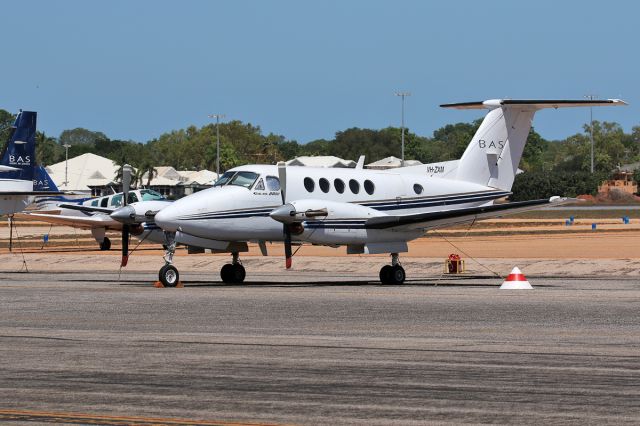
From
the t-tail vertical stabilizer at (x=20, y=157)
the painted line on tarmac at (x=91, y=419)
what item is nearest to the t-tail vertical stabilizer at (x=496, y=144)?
the t-tail vertical stabilizer at (x=20, y=157)

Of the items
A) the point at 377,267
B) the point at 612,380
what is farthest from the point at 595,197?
the point at 612,380

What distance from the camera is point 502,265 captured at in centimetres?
4178

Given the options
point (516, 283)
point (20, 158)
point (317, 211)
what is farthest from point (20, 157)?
point (516, 283)

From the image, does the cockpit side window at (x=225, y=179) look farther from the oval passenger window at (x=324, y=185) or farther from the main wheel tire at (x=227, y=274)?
the main wheel tire at (x=227, y=274)

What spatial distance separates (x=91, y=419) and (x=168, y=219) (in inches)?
816

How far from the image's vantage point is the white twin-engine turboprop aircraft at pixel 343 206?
107ft

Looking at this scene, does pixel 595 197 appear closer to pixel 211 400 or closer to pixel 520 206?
pixel 520 206

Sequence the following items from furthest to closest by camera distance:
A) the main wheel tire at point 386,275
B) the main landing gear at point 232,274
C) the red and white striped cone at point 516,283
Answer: the main landing gear at point 232,274 < the main wheel tire at point 386,275 < the red and white striped cone at point 516,283

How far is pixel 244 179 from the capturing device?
110ft

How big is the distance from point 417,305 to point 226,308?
3982 millimetres

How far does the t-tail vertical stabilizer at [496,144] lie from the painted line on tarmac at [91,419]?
1054 inches

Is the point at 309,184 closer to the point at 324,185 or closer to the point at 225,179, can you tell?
the point at 324,185

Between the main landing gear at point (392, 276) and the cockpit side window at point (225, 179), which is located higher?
the cockpit side window at point (225, 179)

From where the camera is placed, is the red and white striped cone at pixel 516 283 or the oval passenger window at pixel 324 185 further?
the oval passenger window at pixel 324 185
